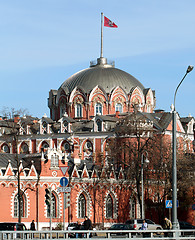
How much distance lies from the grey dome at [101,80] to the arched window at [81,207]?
106ft

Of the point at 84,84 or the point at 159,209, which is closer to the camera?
the point at 159,209

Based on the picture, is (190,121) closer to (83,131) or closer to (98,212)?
(83,131)

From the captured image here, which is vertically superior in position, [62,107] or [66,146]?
[62,107]

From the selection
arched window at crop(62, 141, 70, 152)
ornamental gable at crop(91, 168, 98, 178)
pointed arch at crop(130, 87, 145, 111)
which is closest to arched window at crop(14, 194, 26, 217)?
ornamental gable at crop(91, 168, 98, 178)

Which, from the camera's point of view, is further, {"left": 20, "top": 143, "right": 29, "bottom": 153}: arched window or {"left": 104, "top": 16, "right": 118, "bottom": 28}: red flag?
{"left": 104, "top": 16, "right": 118, "bottom": 28}: red flag

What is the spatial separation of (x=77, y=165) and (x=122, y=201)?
24.1 feet

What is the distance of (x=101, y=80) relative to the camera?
108938mm

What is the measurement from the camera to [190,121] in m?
111

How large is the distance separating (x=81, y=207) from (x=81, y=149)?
81.6 feet

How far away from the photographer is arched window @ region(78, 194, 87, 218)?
77750 mm

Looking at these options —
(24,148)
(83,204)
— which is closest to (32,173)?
(83,204)

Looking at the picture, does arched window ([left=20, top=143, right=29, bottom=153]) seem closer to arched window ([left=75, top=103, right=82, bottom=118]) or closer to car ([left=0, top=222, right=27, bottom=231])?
arched window ([left=75, top=103, right=82, bottom=118])

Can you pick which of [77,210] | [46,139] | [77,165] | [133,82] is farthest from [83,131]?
[77,210]

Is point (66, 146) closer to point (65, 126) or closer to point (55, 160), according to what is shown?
point (65, 126)
